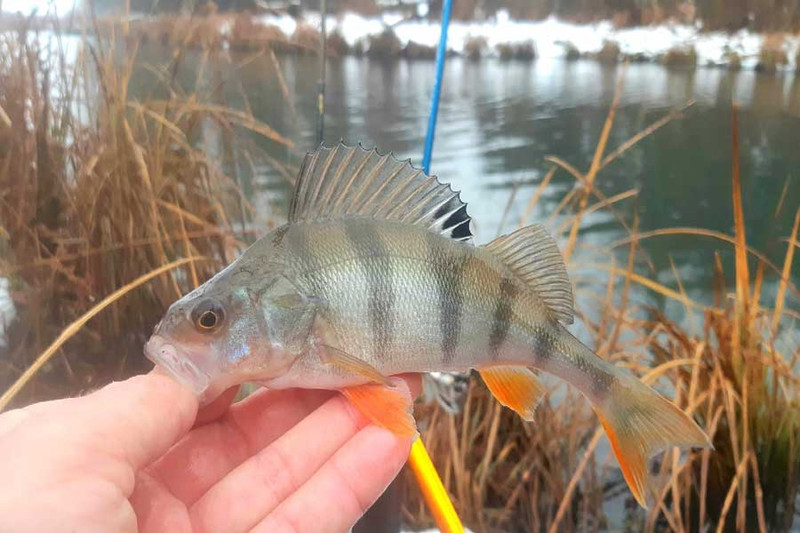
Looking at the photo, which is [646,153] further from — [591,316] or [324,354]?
[324,354]

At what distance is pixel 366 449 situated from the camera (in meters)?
0.52

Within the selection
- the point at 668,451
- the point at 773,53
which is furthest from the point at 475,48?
the point at 668,451

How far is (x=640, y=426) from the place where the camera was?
0.52 m

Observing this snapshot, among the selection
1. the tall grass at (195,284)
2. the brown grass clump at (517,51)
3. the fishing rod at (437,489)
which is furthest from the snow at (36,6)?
the brown grass clump at (517,51)

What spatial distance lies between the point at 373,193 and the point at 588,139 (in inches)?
37.2

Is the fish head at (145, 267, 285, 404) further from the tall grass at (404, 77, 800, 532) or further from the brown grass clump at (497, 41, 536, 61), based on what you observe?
the brown grass clump at (497, 41, 536, 61)

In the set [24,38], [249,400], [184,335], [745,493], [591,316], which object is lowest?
[745,493]

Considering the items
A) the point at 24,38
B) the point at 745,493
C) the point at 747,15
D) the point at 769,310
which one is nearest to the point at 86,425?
the point at 24,38

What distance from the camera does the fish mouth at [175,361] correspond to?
45 cm

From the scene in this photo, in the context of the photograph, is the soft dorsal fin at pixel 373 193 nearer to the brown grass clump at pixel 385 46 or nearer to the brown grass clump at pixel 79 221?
the brown grass clump at pixel 79 221

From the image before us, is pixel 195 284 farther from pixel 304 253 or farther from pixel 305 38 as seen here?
pixel 304 253

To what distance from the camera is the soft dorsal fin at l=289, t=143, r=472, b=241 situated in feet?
1.64

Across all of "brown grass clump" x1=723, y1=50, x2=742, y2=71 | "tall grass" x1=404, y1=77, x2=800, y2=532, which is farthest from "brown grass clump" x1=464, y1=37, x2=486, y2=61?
Answer: "brown grass clump" x1=723, y1=50, x2=742, y2=71

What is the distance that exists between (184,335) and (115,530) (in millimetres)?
129
